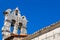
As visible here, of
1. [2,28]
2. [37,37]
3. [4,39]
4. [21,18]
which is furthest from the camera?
[21,18]

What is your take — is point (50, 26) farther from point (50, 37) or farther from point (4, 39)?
point (4, 39)

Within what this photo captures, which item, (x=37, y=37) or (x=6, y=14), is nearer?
(x=37, y=37)

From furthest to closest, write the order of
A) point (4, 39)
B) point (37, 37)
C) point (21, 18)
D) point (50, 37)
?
1. point (21, 18)
2. point (4, 39)
3. point (37, 37)
4. point (50, 37)

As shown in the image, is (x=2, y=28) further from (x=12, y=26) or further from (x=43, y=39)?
(x=43, y=39)

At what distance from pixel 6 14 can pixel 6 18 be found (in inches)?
16.8

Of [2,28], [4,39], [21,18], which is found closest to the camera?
[4,39]

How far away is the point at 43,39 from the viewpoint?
36.7 feet

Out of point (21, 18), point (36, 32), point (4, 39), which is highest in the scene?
point (21, 18)

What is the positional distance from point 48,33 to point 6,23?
7348 millimetres

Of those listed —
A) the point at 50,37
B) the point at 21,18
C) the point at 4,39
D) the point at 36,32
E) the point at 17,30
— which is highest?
the point at 21,18

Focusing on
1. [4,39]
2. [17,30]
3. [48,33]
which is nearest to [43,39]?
[48,33]

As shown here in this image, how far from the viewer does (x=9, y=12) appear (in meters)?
18.1

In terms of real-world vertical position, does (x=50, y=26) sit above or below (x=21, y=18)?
below

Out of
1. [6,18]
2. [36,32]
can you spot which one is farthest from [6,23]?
[36,32]
